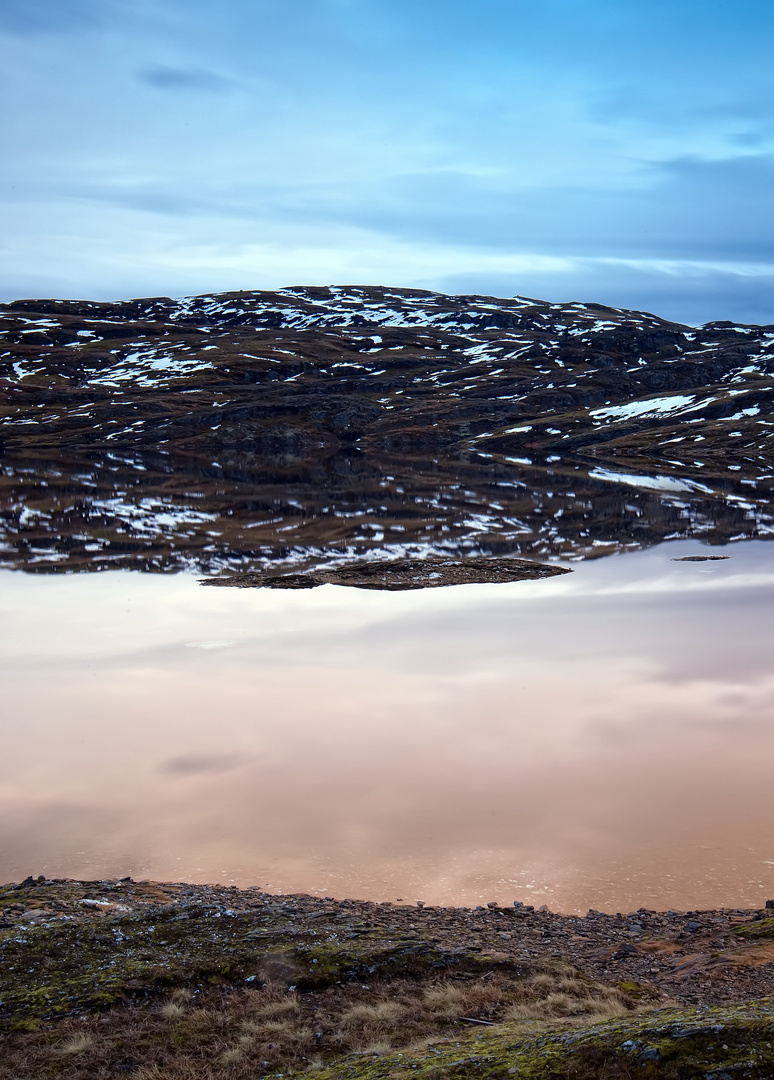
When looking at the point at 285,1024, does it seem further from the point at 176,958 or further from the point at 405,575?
the point at 405,575

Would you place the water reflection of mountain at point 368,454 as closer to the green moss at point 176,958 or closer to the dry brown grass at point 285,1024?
the green moss at point 176,958

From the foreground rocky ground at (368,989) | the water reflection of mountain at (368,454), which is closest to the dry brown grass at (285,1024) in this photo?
the foreground rocky ground at (368,989)

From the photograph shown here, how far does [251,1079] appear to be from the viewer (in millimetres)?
7809

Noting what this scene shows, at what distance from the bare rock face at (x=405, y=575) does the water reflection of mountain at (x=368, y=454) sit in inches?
177

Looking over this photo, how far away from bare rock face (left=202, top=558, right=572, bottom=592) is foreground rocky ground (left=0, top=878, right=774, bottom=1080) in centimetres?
2406

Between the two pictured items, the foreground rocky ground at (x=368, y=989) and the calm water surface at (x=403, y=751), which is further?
the calm water surface at (x=403, y=751)

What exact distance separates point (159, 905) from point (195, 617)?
19411 mm

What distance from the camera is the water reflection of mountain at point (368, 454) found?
5066 centimetres

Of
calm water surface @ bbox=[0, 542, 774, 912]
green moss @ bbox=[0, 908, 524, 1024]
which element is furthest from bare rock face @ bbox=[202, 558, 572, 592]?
green moss @ bbox=[0, 908, 524, 1024]

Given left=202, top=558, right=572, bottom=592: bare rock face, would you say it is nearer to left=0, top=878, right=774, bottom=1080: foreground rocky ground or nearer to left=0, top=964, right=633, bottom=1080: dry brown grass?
left=0, top=878, right=774, bottom=1080: foreground rocky ground

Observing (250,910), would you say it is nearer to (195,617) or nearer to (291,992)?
(291,992)

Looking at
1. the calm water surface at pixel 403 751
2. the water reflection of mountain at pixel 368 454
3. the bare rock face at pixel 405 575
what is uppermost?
the water reflection of mountain at pixel 368 454

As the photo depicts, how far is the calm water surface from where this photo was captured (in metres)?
13.8

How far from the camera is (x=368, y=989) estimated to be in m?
9.48
